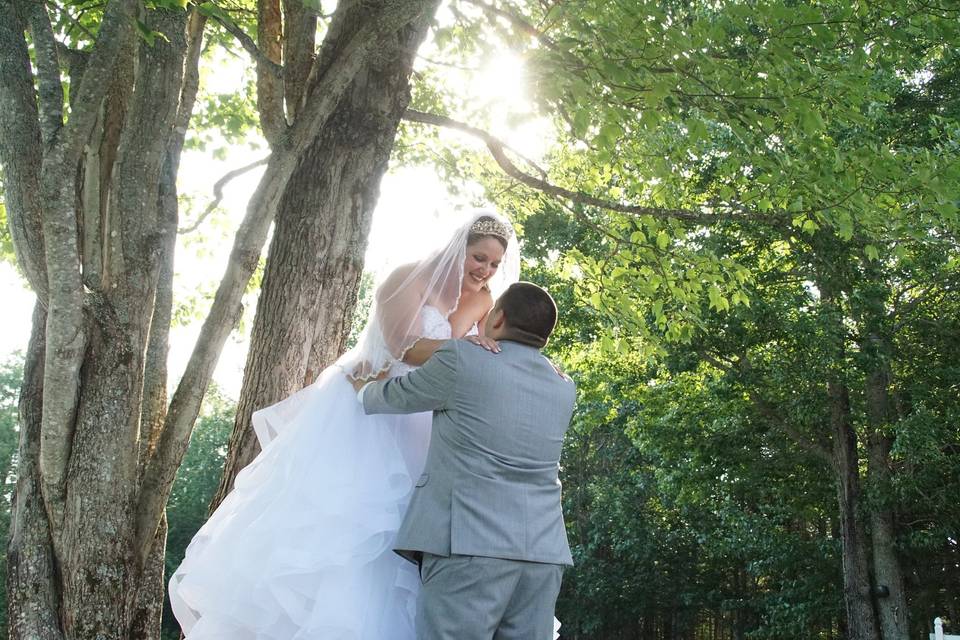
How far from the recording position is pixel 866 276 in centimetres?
1380

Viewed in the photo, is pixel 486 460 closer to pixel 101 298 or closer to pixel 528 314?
pixel 528 314

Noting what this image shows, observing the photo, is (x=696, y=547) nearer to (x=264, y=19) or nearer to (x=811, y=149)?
(x=811, y=149)

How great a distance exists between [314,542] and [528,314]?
48.3 inches

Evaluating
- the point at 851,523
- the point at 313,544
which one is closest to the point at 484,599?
the point at 313,544

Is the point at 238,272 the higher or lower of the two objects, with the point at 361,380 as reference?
higher

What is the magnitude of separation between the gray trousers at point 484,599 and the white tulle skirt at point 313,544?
0.24m

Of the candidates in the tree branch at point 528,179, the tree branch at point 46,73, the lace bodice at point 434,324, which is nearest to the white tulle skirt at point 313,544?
the lace bodice at point 434,324

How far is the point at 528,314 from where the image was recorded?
340 centimetres

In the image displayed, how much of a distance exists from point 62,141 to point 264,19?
229cm

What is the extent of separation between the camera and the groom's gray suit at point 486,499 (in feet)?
10.2

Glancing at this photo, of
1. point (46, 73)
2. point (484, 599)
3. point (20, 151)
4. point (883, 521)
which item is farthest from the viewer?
point (883, 521)

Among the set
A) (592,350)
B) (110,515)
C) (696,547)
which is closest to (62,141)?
(110,515)

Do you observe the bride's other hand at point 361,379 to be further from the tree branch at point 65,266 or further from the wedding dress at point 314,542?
the tree branch at point 65,266

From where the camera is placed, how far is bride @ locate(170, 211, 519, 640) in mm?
3303
